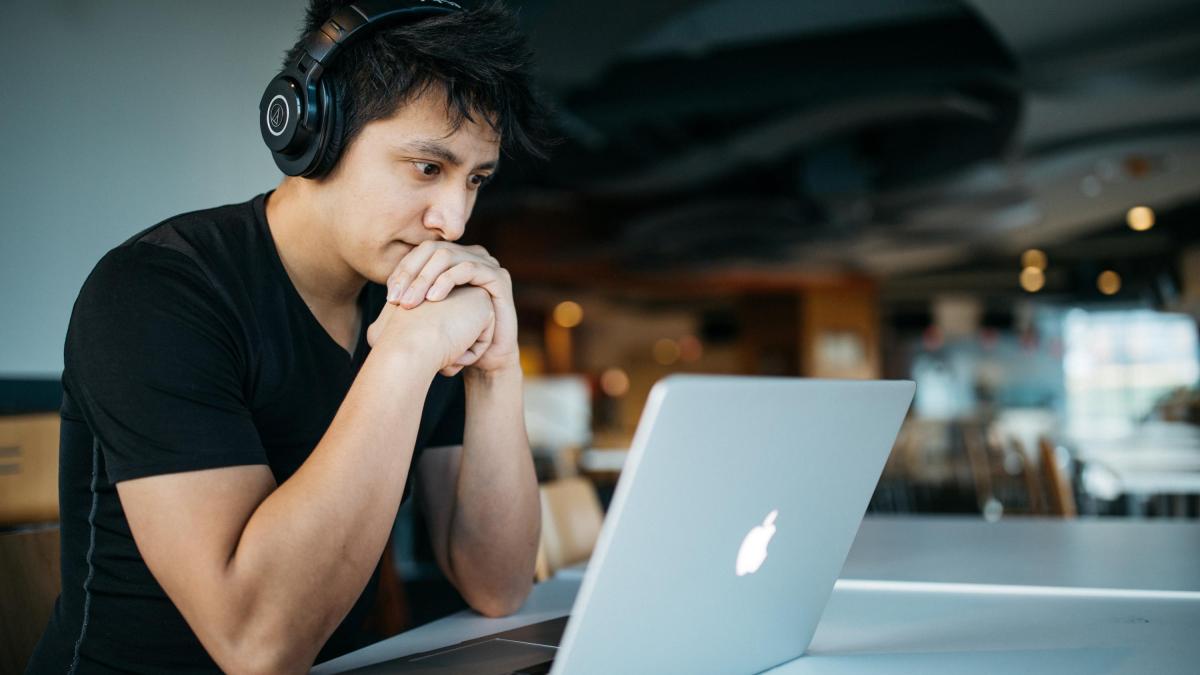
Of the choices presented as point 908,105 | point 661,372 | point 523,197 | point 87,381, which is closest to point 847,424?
point 87,381

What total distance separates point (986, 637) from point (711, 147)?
6.97 meters

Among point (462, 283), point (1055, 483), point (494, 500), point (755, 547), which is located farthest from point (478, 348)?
point (1055, 483)

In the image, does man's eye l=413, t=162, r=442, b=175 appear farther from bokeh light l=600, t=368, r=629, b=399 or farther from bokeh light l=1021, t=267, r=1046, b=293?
bokeh light l=600, t=368, r=629, b=399

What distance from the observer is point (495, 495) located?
1.31 metres

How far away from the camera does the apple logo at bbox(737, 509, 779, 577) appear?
85 cm

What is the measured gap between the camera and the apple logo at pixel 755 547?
850 millimetres

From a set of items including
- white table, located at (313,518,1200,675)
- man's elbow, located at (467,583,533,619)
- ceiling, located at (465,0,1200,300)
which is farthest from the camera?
ceiling, located at (465,0,1200,300)

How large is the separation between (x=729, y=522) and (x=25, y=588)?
0.99 metres

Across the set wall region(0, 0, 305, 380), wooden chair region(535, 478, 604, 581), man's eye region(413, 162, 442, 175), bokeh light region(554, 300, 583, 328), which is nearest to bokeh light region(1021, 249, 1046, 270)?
bokeh light region(554, 300, 583, 328)

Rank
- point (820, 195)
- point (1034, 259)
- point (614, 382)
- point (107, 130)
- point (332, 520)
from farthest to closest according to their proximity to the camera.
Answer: point (614, 382), point (1034, 259), point (820, 195), point (107, 130), point (332, 520)

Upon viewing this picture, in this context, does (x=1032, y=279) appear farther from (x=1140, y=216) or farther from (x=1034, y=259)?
(x=1140, y=216)

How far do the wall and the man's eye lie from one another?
724 millimetres

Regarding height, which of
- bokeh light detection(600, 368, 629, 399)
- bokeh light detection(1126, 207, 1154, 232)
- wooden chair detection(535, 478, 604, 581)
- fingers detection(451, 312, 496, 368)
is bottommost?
bokeh light detection(600, 368, 629, 399)

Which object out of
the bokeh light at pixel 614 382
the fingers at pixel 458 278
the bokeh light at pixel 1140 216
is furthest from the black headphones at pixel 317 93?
the bokeh light at pixel 614 382
